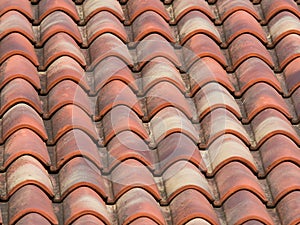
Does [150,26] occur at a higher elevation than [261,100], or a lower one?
higher

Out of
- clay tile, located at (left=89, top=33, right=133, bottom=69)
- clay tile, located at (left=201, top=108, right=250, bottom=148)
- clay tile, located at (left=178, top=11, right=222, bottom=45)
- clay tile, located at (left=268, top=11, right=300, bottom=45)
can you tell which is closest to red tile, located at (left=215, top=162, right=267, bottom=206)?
clay tile, located at (left=201, top=108, right=250, bottom=148)

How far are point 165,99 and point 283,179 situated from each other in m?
1.05

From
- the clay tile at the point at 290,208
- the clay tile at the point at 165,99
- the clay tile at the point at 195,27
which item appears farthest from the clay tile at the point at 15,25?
the clay tile at the point at 290,208

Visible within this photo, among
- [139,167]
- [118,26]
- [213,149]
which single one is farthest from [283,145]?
[118,26]

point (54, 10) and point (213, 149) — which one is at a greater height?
point (54, 10)

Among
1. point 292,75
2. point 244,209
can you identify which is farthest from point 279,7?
point 244,209

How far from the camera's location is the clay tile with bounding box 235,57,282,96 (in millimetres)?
8742

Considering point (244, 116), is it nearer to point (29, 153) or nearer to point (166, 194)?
point (166, 194)

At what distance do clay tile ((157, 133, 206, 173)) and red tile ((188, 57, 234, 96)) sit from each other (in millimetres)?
602

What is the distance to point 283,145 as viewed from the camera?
323 inches

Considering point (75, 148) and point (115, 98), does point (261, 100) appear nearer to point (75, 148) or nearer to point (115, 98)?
point (115, 98)

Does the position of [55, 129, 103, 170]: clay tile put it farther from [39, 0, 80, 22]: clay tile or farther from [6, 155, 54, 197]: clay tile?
[39, 0, 80, 22]: clay tile

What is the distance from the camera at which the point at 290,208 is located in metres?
7.76

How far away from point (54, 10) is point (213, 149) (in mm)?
1772
